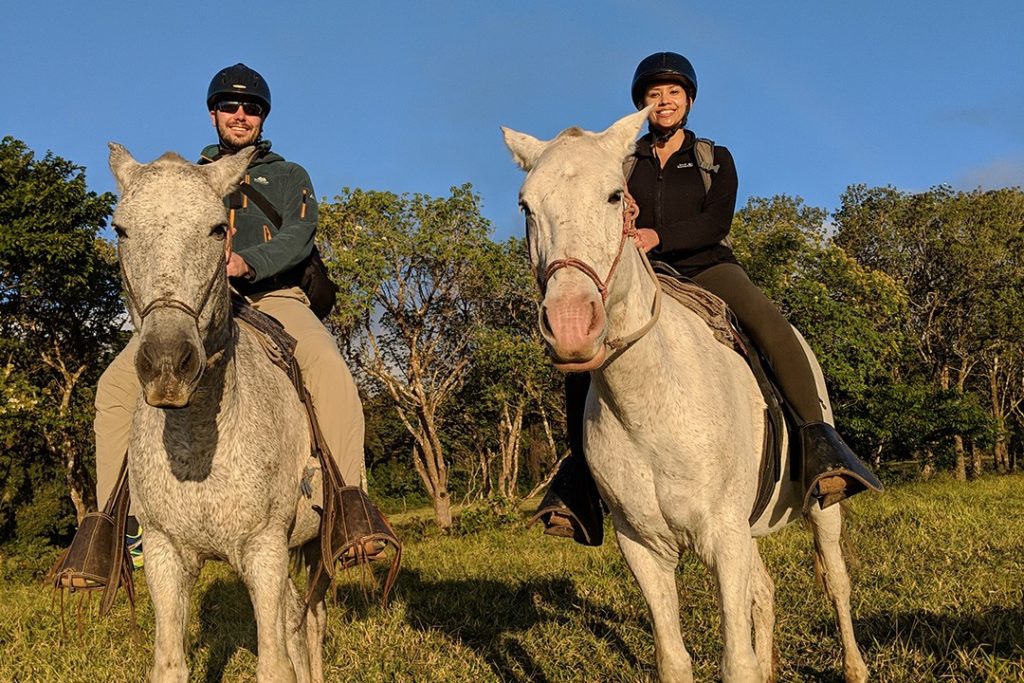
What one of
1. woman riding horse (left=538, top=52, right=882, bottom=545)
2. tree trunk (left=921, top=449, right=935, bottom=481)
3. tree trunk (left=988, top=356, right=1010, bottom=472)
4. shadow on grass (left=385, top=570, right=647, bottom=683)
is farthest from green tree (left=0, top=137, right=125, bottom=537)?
tree trunk (left=988, top=356, right=1010, bottom=472)

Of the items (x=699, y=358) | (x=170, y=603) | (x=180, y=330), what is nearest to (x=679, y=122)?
(x=699, y=358)

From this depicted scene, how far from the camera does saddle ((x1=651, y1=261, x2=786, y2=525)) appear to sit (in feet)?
14.7

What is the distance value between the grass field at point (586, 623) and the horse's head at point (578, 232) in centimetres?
232

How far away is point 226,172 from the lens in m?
3.64

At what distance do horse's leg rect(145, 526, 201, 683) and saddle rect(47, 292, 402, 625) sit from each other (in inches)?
18.8

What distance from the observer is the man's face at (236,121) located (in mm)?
5133

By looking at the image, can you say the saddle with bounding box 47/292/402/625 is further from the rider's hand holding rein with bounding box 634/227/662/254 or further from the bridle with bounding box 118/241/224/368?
the rider's hand holding rein with bounding box 634/227/662/254

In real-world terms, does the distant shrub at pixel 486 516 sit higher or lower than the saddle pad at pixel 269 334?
lower

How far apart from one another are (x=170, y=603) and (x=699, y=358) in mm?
2769

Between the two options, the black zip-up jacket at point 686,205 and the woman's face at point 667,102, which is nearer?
the black zip-up jacket at point 686,205

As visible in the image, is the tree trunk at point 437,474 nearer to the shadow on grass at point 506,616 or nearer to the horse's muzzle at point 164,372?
the shadow on grass at point 506,616

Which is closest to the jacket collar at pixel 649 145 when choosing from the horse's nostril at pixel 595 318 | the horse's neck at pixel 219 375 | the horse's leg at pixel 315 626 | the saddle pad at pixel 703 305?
the saddle pad at pixel 703 305

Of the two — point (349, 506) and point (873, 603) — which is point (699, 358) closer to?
point (349, 506)

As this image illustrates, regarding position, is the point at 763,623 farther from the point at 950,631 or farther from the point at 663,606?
the point at 663,606
